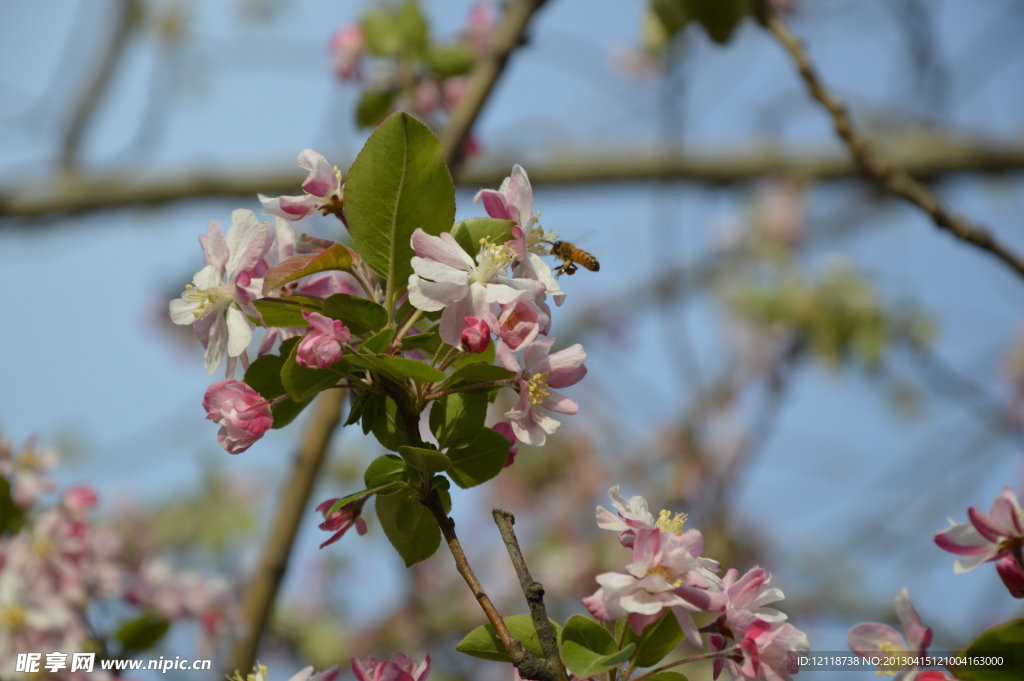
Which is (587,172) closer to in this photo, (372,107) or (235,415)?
(372,107)

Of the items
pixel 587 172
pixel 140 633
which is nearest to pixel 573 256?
pixel 140 633

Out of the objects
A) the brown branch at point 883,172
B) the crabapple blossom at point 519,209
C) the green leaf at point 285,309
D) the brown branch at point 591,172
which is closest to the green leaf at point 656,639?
the crabapple blossom at point 519,209

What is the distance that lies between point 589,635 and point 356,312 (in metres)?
0.35

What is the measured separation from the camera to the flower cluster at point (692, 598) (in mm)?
666

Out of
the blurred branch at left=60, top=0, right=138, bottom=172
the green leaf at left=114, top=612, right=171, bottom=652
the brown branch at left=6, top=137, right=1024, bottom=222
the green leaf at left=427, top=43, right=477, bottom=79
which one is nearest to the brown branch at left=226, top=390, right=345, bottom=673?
the green leaf at left=114, top=612, right=171, bottom=652

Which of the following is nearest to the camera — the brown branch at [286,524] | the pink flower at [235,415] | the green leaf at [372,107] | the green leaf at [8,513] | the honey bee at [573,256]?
the pink flower at [235,415]

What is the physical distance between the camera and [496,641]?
0.72 metres

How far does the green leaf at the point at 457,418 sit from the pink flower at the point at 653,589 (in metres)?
0.18

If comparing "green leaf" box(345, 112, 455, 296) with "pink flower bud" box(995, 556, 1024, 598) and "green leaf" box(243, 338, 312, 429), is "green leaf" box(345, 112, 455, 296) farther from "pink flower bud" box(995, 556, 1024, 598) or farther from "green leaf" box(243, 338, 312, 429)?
"pink flower bud" box(995, 556, 1024, 598)

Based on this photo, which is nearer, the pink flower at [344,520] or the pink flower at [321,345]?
the pink flower at [321,345]

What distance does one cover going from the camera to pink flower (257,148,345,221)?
80 centimetres

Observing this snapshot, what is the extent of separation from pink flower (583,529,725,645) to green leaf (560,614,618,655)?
0.10 ft

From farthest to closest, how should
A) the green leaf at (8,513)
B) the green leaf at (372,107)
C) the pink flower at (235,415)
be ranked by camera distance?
the green leaf at (372,107)
the green leaf at (8,513)
the pink flower at (235,415)

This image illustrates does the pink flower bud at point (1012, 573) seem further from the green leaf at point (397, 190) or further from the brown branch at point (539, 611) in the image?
the green leaf at point (397, 190)
